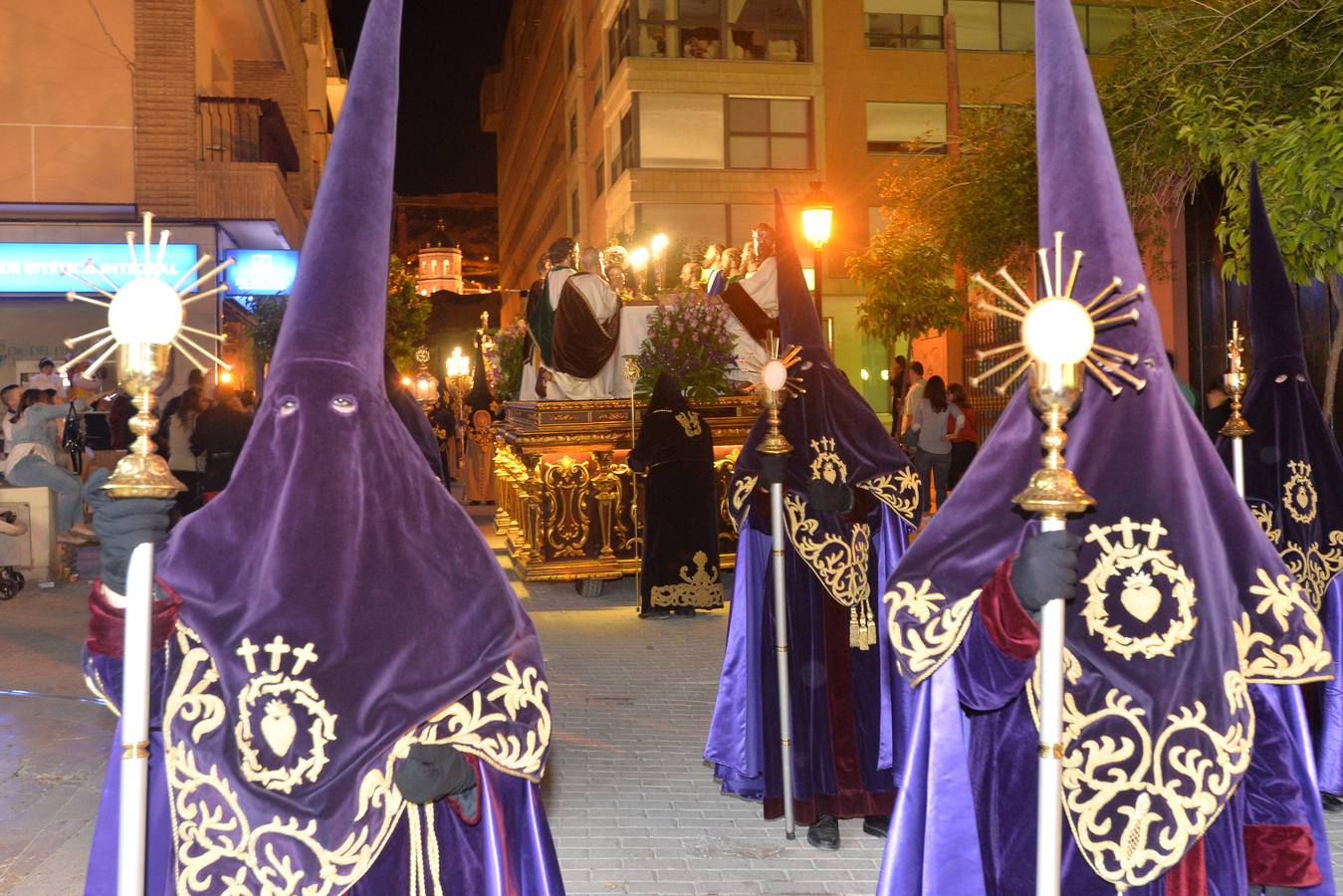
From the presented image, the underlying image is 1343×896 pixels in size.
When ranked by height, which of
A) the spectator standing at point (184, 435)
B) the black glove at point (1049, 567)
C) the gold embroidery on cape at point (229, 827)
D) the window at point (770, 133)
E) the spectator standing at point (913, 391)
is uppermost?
the window at point (770, 133)

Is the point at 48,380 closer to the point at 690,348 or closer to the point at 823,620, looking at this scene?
the point at 690,348

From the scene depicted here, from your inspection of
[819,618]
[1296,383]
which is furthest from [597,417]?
[1296,383]

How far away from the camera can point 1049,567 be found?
9.62ft

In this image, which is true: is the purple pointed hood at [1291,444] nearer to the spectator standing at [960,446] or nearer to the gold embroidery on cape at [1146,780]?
the gold embroidery on cape at [1146,780]

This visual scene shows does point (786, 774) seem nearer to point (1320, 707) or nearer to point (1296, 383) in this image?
point (1320, 707)

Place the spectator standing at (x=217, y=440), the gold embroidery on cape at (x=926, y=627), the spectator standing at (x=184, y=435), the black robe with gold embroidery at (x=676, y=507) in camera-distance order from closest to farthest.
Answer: the gold embroidery on cape at (x=926, y=627) < the black robe with gold embroidery at (x=676, y=507) < the spectator standing at (x=217, y=440) < the spectator standing at (x=184, y=435)

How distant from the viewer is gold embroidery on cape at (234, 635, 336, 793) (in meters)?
2.93

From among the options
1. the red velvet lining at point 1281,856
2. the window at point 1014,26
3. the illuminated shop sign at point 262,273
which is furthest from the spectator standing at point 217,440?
the window at point 1014,26

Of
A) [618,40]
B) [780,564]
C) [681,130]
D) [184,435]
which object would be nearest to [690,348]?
[184,435]

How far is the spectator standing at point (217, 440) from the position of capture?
41.7 feet

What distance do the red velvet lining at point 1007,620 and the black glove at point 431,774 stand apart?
4.51 feet

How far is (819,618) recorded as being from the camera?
642 cm

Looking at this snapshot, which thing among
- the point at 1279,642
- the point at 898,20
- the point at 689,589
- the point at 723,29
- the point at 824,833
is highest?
the point at 898,20

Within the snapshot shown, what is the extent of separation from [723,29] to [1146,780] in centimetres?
3376
